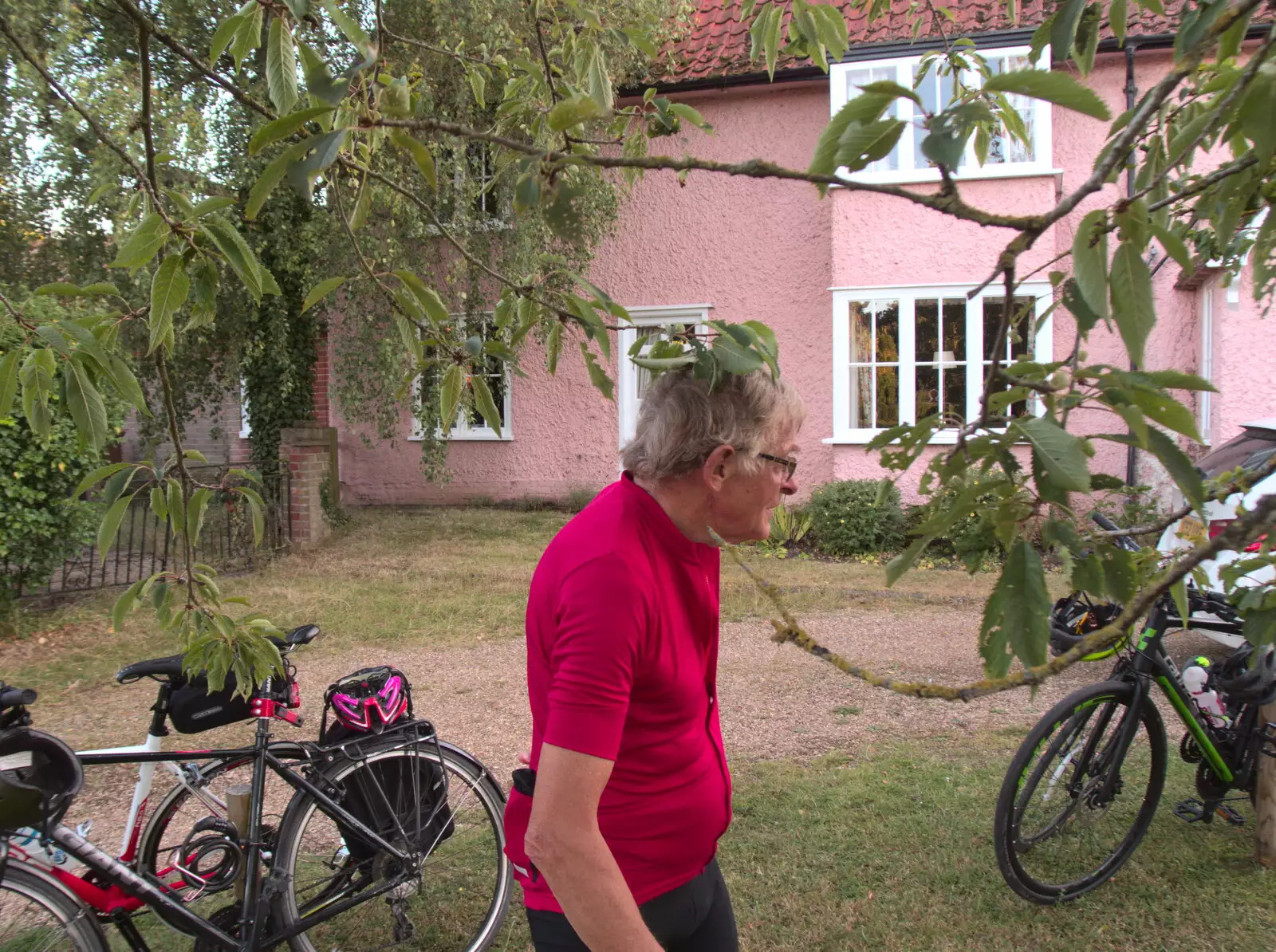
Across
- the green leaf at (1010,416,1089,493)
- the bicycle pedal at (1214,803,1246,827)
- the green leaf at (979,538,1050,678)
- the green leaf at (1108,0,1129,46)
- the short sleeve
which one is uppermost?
the green leaf at (1108,0,1129,46)

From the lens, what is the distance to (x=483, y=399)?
74.5 inches

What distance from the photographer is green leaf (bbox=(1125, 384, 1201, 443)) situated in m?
0.93

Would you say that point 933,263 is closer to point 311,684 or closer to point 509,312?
point 311,684

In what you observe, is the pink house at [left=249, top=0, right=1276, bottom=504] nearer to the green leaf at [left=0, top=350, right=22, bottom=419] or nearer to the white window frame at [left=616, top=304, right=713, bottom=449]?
the white window frame at [left=616, top=304, right=713, bottom=449]

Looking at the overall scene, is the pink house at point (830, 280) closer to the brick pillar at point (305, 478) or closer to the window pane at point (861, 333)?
the window pane at point (861, 333)

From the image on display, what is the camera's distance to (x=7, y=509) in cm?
643

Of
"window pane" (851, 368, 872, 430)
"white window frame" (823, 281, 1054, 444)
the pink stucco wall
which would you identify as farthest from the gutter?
"window pane" (851, 368, 872, 430)

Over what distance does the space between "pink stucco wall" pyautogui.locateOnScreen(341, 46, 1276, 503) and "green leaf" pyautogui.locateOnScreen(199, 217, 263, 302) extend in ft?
31.6

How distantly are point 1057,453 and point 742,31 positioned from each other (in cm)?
1255

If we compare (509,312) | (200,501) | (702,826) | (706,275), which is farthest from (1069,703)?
(706,275)

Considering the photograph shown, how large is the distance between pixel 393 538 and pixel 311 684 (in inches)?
205

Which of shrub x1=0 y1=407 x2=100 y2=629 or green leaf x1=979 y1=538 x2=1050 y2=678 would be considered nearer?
green leaf x1=979 y1=538 x2=1050 y2=678

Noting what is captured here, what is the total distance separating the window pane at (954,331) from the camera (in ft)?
36.7

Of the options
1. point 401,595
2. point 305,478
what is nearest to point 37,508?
point 401,595
